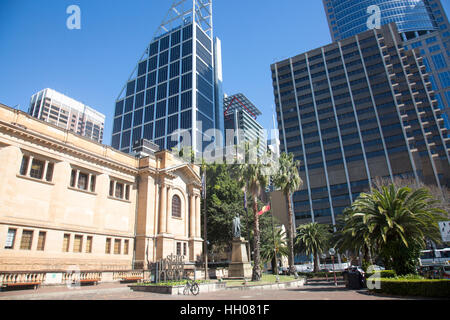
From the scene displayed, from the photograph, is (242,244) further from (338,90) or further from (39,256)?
(338,90)

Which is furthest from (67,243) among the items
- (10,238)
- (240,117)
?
(240,117)

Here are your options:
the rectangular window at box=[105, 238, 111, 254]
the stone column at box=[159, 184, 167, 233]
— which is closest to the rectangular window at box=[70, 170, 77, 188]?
the rectangular window at box=[105, 238, 111, 254]

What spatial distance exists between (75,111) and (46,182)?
156 meters

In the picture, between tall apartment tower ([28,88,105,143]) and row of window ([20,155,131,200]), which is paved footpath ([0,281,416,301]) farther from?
tall apartment tower ([28,88,105,143])

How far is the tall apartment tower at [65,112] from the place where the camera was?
14400 cm

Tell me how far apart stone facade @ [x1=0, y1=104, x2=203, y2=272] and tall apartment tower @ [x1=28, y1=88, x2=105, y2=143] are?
118241mm

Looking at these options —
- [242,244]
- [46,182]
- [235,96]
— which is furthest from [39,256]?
[235,96]

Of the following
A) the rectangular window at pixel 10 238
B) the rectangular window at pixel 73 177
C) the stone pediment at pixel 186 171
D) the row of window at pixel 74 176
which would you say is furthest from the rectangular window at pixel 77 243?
the stone pediment at pixel 186 171

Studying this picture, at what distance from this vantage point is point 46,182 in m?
24.7

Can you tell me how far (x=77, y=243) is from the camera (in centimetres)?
→ 2644

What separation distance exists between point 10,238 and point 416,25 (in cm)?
14847

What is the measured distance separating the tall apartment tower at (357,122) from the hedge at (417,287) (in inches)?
2626

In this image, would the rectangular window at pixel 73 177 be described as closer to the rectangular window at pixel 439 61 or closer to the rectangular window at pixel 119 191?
the rectangular window at pixel 119 191

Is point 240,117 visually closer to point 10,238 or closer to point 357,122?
point 357,122
